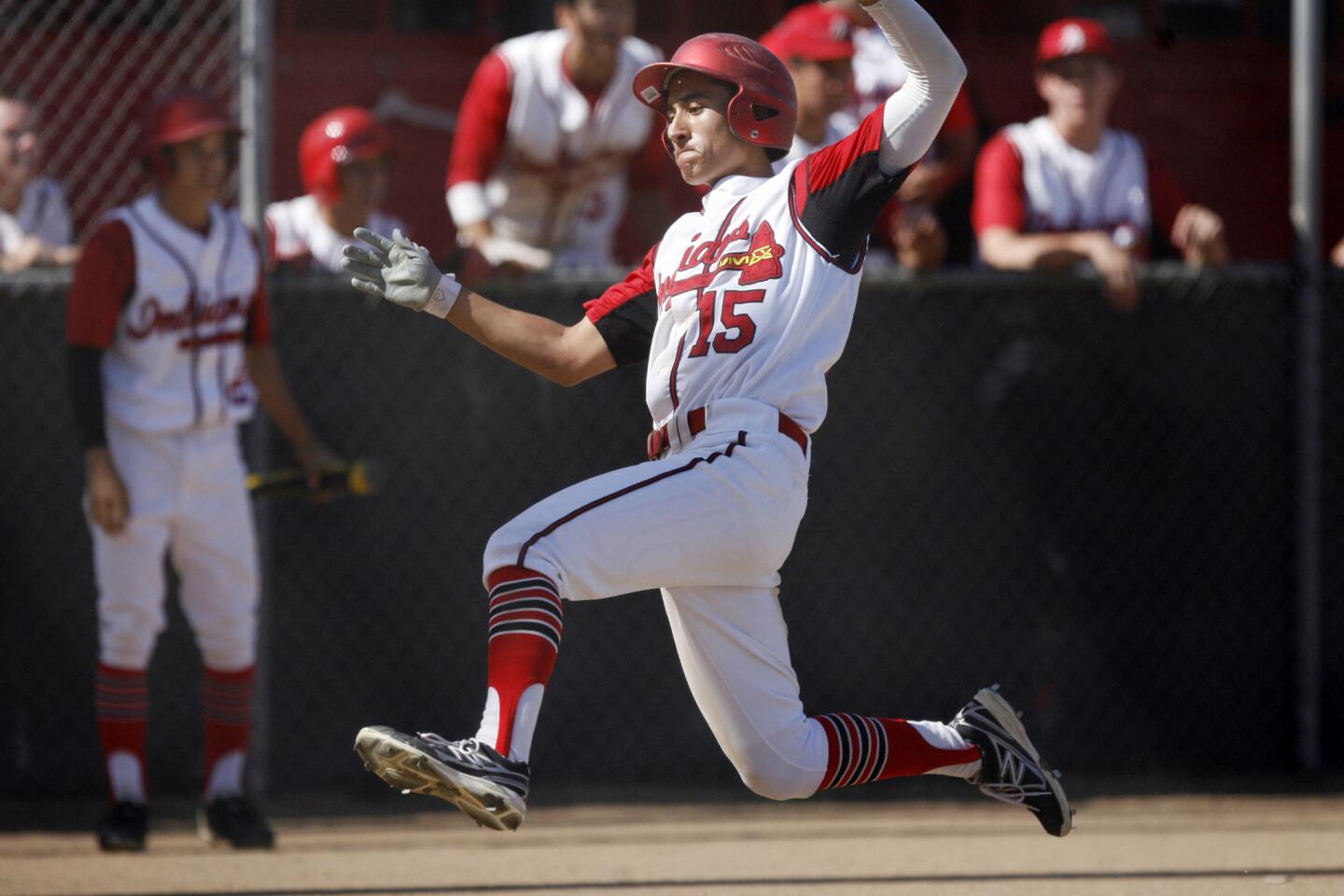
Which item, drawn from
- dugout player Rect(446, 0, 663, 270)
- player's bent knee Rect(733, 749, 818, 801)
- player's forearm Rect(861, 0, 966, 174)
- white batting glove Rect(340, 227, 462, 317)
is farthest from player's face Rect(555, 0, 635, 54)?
player's bent knee Rect(733, 749, 818, 801)

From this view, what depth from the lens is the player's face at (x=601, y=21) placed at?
5586 millimetres

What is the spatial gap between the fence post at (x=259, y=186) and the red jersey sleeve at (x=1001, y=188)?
233 centimetres

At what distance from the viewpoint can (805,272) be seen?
3.50m

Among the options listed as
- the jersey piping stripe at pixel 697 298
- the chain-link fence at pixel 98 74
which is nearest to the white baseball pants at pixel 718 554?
the jersey piping stripe at pixel 697 298

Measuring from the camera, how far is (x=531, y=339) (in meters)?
3.52

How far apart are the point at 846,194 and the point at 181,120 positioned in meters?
2.44

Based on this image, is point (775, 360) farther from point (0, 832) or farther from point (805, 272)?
point (0, 832)

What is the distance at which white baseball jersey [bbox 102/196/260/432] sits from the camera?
5035 mm

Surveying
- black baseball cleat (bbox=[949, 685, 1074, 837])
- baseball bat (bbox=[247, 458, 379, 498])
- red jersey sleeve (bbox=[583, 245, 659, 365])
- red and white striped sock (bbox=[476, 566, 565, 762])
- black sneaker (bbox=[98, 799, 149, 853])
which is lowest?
black sneaker (bbox=[98, 799, 149, 853])

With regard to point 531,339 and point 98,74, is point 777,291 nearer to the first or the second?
point 531,339

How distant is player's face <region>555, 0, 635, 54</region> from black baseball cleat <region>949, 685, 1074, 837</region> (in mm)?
2681

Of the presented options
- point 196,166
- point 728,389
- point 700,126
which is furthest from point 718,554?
point 196,166

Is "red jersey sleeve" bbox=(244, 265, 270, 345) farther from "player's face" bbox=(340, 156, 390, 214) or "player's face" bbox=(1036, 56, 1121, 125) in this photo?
"player's face" bbox=(1036, 56, 1121, 125)

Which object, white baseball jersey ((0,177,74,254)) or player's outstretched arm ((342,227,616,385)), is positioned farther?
white baseball jersey ((0,177,74,254))
